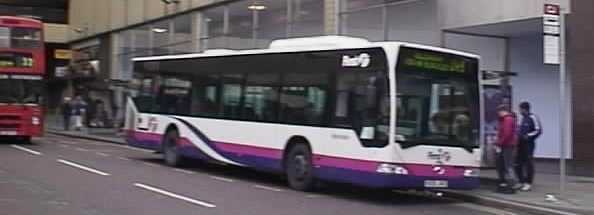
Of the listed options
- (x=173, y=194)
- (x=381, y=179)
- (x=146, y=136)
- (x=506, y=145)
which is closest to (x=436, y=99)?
(x=381, y=179)

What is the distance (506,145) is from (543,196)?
1102 millimetres

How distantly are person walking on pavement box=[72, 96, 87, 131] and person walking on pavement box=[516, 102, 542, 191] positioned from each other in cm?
2937

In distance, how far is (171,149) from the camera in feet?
71.8

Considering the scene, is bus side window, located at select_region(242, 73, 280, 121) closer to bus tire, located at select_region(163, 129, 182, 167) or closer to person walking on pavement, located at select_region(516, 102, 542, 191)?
bus tire, located at select_region(163, 129, 182, 167)

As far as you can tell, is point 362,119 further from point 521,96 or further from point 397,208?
point 521,96

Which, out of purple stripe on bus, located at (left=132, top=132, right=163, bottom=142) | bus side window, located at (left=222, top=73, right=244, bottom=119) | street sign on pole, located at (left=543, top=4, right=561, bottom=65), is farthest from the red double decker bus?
street sign on pole, located at (left=543, top=4, right=561, bottom=65)

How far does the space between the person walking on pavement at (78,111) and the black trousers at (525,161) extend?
2932 centimetres

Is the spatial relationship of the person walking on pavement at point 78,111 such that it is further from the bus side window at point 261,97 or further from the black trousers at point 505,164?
the black trousers at point 505,164

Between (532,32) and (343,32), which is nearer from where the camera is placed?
(532,32)

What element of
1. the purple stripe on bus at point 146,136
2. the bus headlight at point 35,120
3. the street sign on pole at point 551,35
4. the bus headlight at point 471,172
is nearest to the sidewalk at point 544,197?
the bus headlight at point 471,172

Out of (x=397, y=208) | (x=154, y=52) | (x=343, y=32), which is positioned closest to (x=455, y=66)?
(x=397, y=208)

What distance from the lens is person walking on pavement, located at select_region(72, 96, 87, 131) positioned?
4304cm

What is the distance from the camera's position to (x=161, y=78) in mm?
22656

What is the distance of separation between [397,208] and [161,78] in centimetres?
975
